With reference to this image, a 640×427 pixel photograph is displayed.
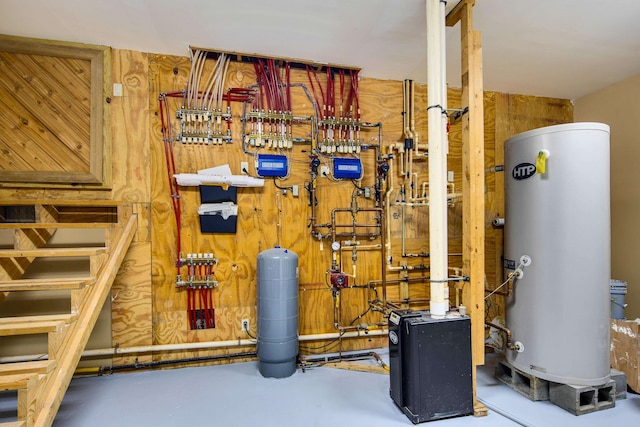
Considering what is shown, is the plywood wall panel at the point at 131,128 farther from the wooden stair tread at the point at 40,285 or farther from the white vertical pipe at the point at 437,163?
the white vertical pipe at the point at 437,163

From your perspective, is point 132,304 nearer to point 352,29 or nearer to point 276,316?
point 276,316

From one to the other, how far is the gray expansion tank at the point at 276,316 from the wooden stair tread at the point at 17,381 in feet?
4.95

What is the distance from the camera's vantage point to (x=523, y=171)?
2471mm

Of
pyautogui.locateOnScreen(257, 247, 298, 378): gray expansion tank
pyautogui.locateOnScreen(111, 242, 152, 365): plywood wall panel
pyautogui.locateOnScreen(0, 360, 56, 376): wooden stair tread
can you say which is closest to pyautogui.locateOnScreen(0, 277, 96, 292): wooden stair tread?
pyautogui.locateOnScreen(0, 360, 56, 376): wooden stair tread

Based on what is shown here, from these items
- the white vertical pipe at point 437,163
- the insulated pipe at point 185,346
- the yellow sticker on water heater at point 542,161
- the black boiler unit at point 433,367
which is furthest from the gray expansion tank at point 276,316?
the yellow sticker on water heater at point 542,161

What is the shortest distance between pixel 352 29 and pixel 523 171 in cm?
181

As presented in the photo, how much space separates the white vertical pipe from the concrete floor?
2.85 feet

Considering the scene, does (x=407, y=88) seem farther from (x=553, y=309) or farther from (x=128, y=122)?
(x=128, y=122)

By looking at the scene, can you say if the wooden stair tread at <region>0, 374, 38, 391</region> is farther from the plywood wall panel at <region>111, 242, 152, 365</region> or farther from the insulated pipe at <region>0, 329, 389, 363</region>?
the plywood wall panel at <region>111, 242, 152, 365</region>

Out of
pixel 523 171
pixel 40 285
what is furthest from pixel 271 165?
pixel 523 171

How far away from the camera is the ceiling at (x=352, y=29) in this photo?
2336mm

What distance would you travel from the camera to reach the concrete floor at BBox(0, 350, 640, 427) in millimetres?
2160

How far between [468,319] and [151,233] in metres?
2.83

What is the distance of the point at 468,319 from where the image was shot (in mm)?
2219
